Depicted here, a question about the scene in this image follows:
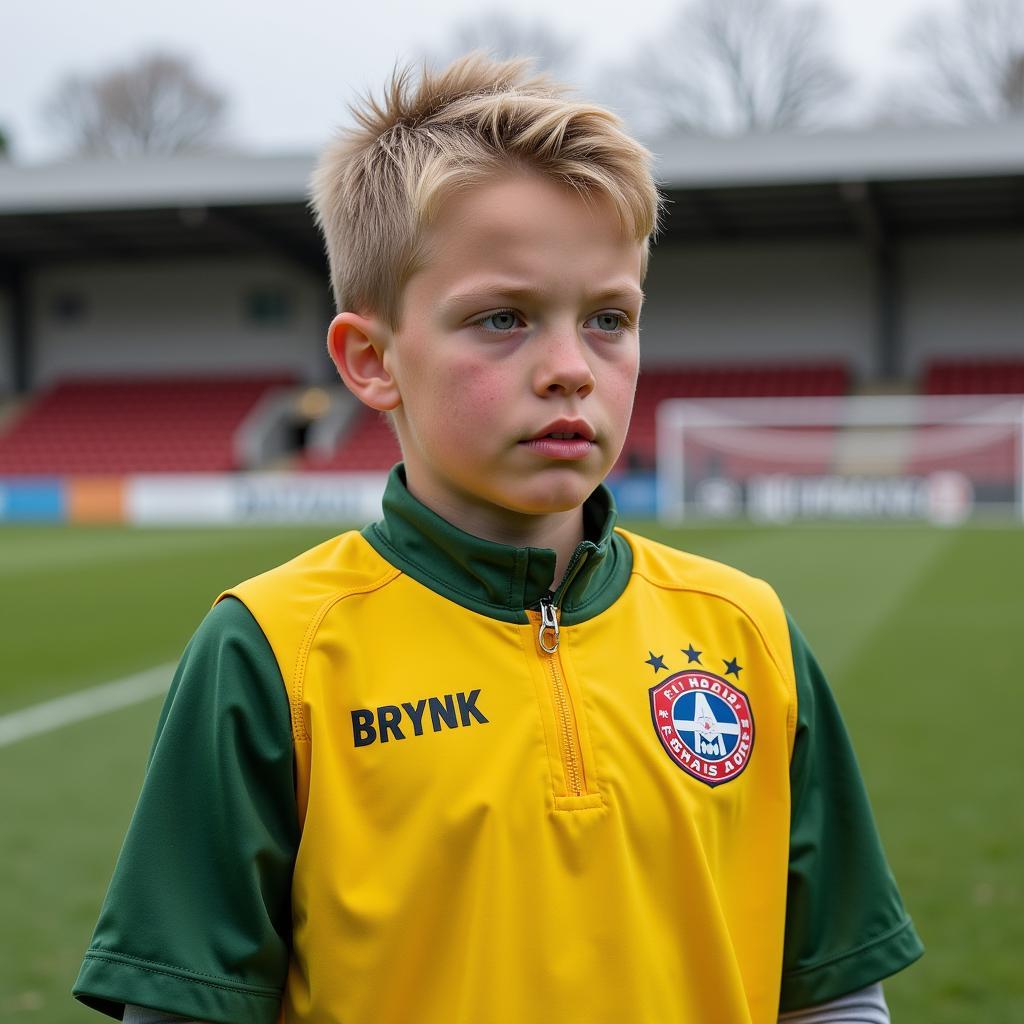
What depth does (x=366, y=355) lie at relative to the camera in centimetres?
134

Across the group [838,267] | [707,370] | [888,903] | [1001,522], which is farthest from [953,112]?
[888,903]

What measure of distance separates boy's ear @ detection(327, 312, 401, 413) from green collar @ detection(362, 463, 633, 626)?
90 mm

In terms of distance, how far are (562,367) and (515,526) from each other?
205 millimetres

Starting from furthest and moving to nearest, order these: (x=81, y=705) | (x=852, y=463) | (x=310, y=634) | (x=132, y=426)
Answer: (x=132, y=426) < (x=852, y=463) < (x=81, y=705) < (x=310, y=634)

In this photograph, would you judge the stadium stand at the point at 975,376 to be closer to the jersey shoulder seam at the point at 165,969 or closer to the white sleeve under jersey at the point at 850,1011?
the white sleeve under jersey at the point at 850,1011

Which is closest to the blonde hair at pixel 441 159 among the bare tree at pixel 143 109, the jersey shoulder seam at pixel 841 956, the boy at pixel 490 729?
the boy at pixel 490 729

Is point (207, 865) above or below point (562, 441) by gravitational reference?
below

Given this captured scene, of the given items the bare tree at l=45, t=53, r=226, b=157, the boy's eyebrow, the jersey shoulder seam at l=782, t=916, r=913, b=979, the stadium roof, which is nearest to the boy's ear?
the boy's eyebrow

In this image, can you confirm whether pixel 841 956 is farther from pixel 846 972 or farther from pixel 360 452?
pixel 360 452

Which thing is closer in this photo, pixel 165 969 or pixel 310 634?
pixel 165 969

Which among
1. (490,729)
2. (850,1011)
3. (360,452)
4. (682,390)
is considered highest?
(490,729)

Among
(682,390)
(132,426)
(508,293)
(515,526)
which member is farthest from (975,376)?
(508,293)

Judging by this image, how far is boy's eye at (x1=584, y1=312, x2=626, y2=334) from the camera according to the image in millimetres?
1240

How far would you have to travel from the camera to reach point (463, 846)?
3.86 ft
